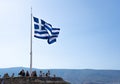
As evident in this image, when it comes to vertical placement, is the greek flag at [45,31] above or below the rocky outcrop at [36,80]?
above

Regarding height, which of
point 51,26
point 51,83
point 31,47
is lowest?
point 51,83

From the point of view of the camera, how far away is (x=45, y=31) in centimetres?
3612

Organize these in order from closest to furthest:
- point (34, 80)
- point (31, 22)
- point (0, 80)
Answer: point (34, 80), point (0, 80), point (31, 22)

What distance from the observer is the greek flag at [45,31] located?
3588 cm

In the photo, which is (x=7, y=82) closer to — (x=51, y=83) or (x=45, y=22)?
(x=51, y=83)

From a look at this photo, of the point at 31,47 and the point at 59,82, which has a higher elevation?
the point at 31,47

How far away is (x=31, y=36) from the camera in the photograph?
35.2 m

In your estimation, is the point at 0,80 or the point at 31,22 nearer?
the point at 0,80

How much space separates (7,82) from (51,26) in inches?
330

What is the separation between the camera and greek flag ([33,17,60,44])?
3588 cm

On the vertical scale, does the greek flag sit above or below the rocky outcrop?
above

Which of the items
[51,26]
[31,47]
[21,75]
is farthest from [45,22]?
[21,75]

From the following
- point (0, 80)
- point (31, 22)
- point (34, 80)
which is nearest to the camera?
point (34, 80)

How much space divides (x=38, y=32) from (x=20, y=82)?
7.17 metres
